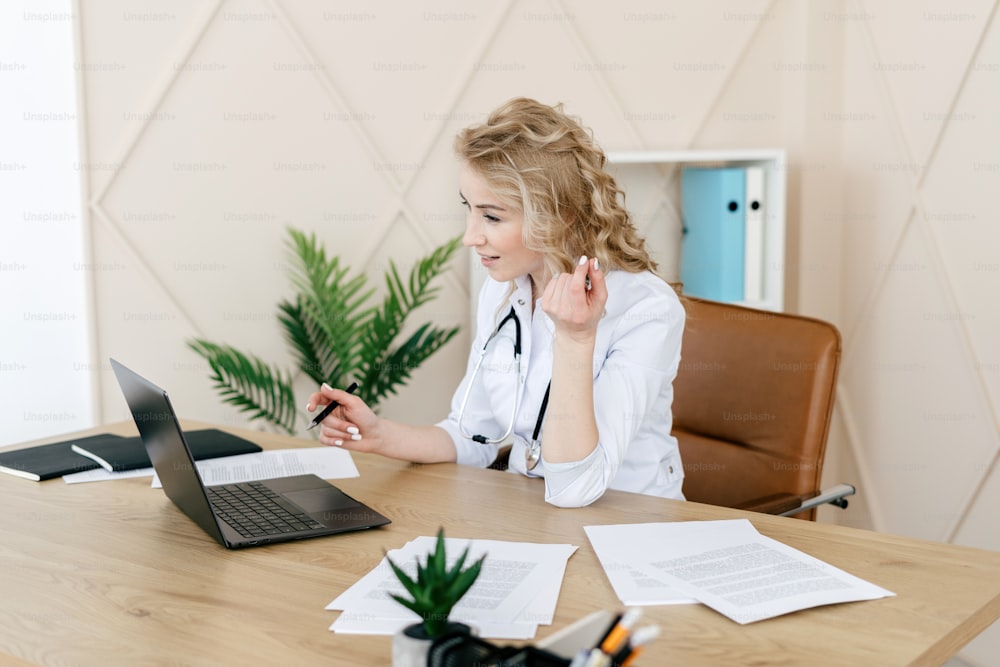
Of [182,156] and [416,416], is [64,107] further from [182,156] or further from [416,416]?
[416,416]

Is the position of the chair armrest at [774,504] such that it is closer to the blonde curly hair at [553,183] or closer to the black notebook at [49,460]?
the blonde curly hair at [553,183]

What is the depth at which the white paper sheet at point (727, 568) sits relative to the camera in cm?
112

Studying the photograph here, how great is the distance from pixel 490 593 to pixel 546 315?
583 millimetres

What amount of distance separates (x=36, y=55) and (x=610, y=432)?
179 cm

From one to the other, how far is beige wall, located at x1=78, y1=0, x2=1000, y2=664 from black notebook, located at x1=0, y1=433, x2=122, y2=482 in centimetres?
73

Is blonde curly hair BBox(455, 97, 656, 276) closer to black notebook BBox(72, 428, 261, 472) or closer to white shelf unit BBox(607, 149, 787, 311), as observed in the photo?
black notebook BBox(72, 428, 261, 472)

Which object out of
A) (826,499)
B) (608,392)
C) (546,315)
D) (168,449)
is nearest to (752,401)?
(826,499)

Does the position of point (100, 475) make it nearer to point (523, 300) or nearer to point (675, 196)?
point (523, 300)

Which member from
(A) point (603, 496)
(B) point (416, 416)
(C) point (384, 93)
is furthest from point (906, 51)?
(A) point (603, 496)

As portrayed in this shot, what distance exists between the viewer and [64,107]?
2.47m

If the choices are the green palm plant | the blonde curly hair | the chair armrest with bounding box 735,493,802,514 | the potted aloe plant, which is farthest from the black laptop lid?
the green palm plant

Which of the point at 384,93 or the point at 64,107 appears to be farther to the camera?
the point at 384,93

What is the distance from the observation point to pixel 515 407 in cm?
180

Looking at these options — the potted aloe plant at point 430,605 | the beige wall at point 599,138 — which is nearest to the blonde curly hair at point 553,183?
the potted aloe plant at point 430,605
